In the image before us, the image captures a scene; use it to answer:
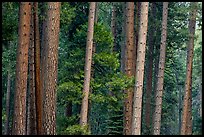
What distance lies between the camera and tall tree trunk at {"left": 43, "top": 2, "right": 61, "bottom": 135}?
1376cm

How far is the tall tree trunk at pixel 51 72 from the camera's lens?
13758mm

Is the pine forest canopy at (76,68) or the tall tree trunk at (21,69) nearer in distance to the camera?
the pine forest canopy at (76,68)

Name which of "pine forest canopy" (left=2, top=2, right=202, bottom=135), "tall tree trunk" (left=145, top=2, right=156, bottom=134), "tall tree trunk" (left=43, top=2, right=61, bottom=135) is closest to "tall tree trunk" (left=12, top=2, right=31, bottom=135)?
"pine forest canopy" (left=2, top=2, right=202, bottom=135)

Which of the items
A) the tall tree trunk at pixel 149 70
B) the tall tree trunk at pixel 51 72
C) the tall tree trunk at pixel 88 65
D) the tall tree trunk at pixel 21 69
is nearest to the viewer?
the tall tree trunk at pixel 51 72

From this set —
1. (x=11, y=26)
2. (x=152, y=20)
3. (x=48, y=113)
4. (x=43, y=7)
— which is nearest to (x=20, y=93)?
(x=48, y=113)

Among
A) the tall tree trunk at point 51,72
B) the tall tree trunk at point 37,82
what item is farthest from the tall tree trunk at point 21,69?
the tall tree trunk at point 37,82

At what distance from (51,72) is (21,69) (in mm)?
1164

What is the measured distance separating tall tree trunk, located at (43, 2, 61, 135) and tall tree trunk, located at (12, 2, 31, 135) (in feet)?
2.70

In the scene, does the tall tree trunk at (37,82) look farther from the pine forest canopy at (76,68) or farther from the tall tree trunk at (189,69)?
the tall tree trunk at (189,69)

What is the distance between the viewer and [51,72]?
1382 cm

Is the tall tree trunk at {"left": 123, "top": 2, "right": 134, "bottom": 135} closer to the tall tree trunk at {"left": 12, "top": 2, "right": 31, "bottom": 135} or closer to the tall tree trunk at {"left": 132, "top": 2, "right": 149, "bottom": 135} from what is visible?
the tall tree trunk at {"left": 132, "top": 2, "right": 149, "bottom": 135}

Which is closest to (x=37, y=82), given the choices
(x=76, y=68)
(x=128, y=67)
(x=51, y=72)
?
(x=51, y=72)

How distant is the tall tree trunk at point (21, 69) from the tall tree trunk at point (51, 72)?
824 millimetres

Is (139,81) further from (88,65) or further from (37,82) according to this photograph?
(37,82)
